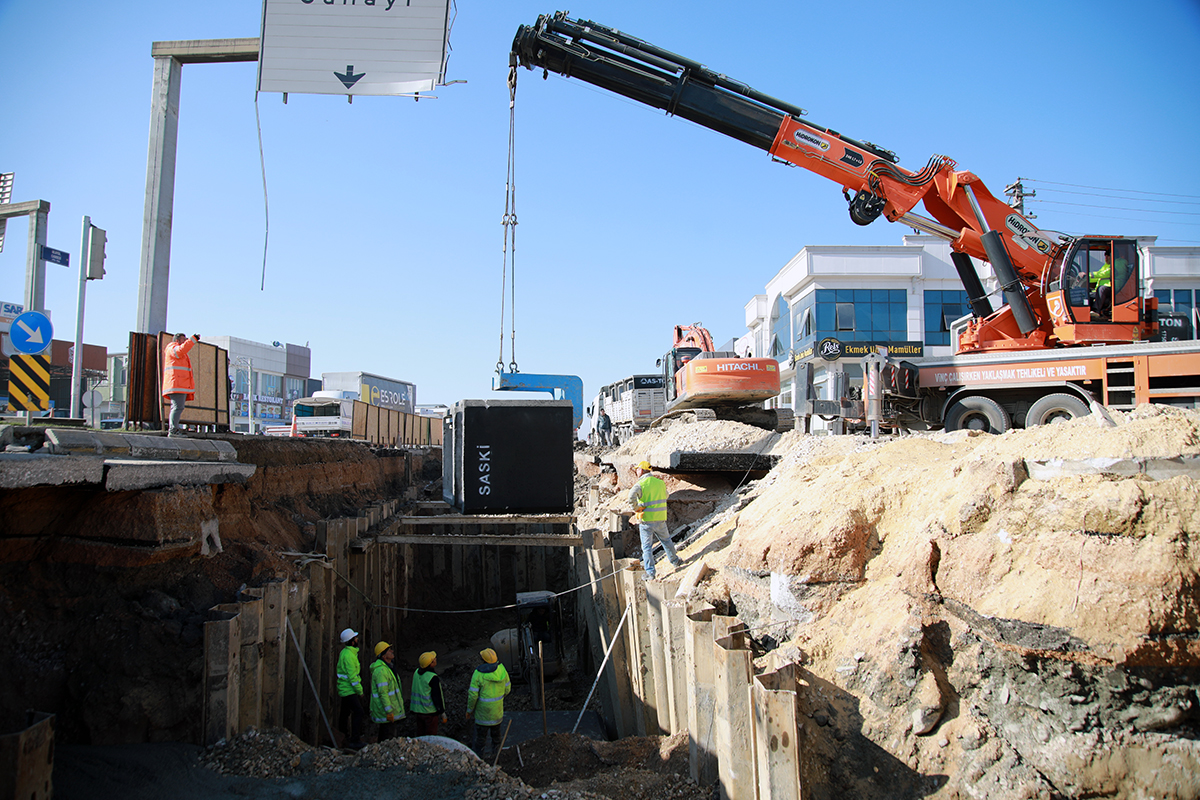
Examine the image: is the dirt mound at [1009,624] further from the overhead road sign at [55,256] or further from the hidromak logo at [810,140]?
the overhead road sign at [55,256]

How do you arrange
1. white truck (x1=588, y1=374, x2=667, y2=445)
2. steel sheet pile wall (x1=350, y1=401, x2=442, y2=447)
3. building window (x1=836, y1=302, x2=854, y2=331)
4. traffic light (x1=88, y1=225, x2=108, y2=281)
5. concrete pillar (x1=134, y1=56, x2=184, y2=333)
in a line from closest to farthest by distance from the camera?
concrete pillar (x1=134, y1=56, x2=184, y2=333), traffic light (x1=88, y1=225, x2=108, y2=281), steel sheet pile wall (x1=350, y1=401, x2=442, y2=447), white truck (x1=588, y1=374, x2=667, y2=445), building window (x1=836, y1=302, x2=854, y2=331)

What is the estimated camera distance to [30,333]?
8.80 meters

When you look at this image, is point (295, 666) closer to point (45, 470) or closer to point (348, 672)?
point (348, 672)

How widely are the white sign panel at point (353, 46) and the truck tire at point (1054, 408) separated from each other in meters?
9.25

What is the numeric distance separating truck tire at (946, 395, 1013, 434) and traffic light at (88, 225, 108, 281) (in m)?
12.6

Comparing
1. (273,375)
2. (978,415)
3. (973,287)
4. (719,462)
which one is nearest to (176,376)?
(719,462)

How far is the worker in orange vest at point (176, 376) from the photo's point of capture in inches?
335

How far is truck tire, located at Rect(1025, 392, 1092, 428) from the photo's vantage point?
9711 mm

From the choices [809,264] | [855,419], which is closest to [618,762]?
[855,419]

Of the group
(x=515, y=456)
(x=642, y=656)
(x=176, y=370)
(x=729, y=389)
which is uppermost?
(x=729, y=389)

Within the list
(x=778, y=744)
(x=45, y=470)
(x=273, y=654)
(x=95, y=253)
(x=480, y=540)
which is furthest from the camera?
(x=480, y=540)

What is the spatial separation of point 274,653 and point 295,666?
2.89 ft

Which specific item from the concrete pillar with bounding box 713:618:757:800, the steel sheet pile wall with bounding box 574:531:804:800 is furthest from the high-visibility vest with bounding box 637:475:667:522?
the concrete pillar with bounding box 713:618:757:800

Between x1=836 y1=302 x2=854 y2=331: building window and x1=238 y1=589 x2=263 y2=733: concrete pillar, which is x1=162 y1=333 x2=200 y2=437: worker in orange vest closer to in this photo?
x1=238 y1=589 x2=263 y2=733: concrete pillar
